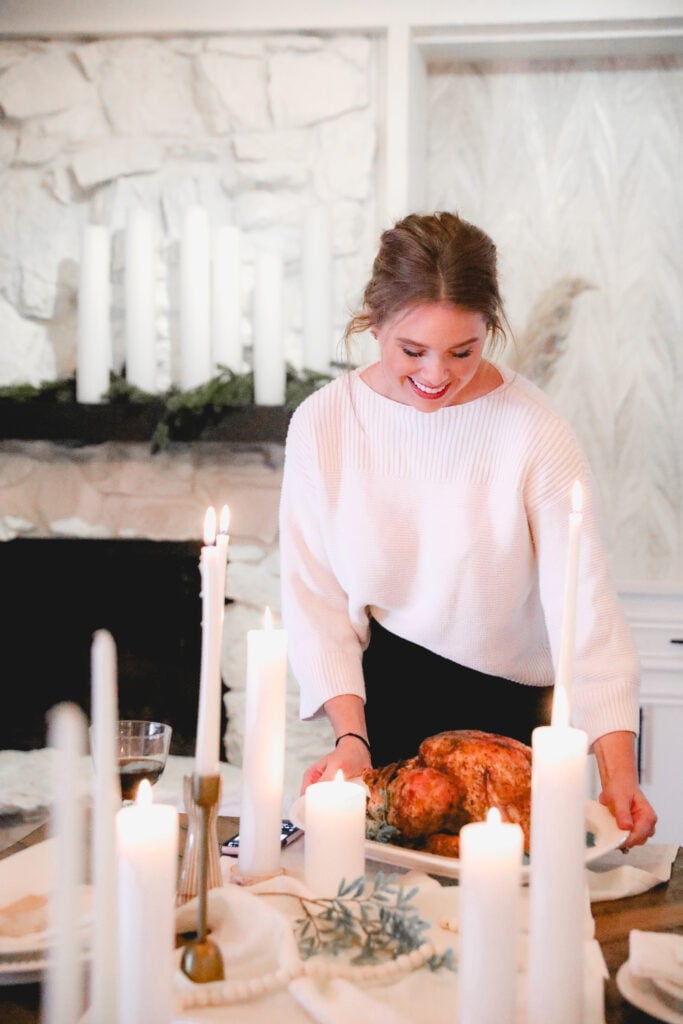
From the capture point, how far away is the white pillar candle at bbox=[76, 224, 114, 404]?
9.02ft

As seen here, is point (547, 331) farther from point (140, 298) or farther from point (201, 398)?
point (140, 298)

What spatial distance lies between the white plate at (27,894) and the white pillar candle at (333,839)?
21 cm

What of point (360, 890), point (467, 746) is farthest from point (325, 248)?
point (360, 890)

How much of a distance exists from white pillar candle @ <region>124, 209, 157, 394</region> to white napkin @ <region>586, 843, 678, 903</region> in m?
1.81

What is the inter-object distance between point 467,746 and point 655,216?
2115mm

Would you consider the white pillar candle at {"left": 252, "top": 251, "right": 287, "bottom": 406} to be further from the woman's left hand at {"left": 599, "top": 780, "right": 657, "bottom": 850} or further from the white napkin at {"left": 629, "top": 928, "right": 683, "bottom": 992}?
the white napkin at {"left": 629, "top": 928, "right": 683, "bottom": 992}

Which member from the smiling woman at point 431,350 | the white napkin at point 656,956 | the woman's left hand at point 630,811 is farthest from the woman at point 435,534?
the white napkin at point 656,956

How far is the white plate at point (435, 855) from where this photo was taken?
3.65ft

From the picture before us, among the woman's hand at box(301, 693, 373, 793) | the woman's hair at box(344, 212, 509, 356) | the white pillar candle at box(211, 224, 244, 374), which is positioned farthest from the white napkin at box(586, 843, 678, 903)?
the white pillar candle at box(211, 224, 244, 374)

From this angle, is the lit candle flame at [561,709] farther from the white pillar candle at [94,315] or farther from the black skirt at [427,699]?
the white pillar candle at [94,315]

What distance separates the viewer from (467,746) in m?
1.19

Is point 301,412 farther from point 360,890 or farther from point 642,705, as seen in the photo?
point 642,705

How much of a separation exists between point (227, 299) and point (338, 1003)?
81.7 inches

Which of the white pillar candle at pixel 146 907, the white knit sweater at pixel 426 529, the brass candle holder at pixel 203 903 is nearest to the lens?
the white pillar candle at pixel 146 907
